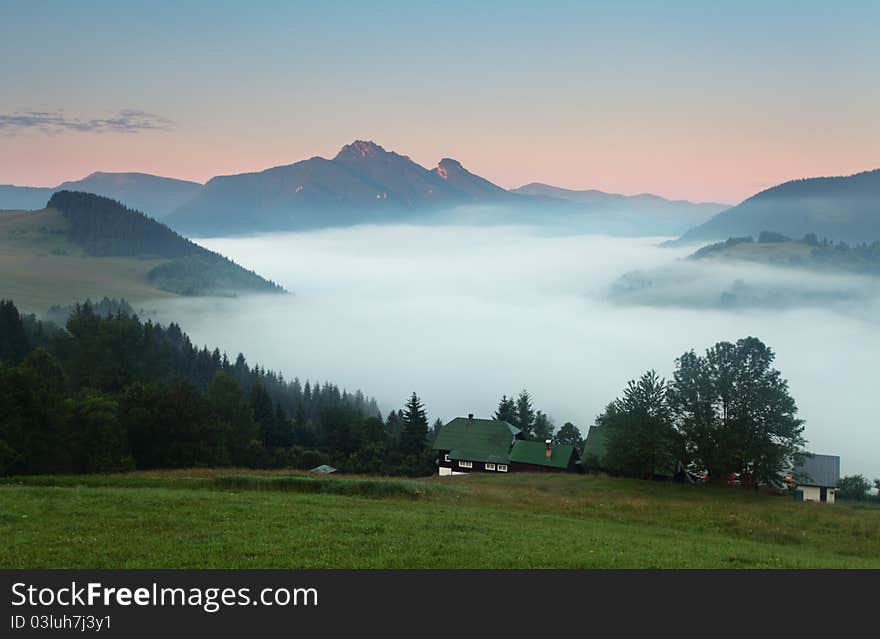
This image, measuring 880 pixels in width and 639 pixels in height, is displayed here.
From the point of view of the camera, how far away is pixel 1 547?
17.1 m

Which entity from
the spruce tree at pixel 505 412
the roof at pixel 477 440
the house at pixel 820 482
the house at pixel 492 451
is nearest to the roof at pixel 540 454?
the house at pixel 492 451

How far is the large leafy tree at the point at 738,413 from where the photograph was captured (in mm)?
51594

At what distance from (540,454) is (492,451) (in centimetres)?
724

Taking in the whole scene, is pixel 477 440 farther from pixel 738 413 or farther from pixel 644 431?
pixel 738 413

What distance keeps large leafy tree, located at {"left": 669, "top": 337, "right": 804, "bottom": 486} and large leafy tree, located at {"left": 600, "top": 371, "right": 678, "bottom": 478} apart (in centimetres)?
118

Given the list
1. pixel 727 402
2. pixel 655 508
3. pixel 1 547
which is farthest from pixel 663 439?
pixel 1 547

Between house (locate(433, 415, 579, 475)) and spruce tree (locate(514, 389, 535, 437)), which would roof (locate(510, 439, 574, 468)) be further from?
spruce tree (locate(514, 389, 535, 437))

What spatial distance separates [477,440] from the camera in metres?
97.8

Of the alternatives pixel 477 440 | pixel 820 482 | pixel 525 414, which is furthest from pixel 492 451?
pixel 525 414

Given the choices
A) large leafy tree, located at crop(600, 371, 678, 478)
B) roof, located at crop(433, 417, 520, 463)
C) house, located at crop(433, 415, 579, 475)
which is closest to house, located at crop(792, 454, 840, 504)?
house, located at crop(433, 415, 579, 475)

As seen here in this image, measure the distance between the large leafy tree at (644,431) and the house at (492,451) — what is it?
120ft

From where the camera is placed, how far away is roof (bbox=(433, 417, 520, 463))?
9569 cm

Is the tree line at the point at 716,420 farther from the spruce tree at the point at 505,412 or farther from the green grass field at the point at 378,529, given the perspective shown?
the spruce tree at the point at 505,412
